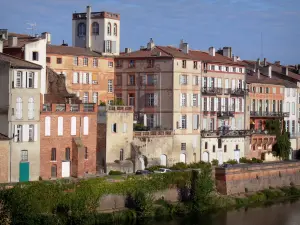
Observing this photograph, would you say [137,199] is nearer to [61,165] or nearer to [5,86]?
[61,165]

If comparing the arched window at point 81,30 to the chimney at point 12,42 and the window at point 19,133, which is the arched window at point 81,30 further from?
the window at point 19,133

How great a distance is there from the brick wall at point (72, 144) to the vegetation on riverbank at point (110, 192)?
17.0 feet

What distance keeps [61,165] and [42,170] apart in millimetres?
1788

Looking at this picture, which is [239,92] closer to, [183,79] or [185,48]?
[185,48]

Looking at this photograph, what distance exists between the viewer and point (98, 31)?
76.1 m

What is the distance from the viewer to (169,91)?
71688 millimetres

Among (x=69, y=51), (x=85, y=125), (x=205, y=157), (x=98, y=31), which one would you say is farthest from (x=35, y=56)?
(x=205, y=157)

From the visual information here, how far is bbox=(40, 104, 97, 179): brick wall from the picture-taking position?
58.1 metres

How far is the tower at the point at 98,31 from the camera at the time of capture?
2980 inches

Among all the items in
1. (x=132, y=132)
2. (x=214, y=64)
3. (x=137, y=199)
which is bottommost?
(x=137, y=199)

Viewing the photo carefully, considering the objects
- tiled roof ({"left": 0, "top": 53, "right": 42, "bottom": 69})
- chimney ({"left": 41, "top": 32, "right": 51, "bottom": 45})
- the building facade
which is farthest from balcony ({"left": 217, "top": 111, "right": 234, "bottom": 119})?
tiled roof ({"left": 0, "top": 53, "right": 42, "bottom": 69})

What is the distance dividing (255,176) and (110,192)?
17.5m

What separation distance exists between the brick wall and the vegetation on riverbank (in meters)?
5.19

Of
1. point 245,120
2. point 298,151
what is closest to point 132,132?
point 245,120
